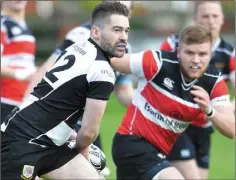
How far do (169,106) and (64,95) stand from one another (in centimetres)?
129

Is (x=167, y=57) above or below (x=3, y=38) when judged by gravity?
above

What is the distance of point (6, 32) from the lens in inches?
328

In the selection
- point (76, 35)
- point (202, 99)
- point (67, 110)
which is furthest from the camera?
Result: point (76, 35)

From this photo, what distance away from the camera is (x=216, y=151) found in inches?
490

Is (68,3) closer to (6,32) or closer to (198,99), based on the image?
(6,32)

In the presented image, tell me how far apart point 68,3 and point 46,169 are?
19009 mm

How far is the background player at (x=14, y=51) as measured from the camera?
8320 mm

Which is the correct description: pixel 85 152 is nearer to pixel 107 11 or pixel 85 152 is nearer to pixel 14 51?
pixel 107 11

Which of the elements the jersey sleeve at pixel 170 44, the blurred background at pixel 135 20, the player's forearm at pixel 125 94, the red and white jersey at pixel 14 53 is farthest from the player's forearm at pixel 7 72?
the blurred background at pixel 135 20

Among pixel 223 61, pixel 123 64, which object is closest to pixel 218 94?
pixel 123 64

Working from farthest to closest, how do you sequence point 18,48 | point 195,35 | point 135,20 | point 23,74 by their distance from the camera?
point 135,20 < point 18,48 < point 23,74 < point 195,35

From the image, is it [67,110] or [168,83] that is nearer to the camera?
[67,110]

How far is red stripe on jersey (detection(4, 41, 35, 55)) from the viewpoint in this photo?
334 inches

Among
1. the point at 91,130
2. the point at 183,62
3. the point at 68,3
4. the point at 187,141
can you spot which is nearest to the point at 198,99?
the point at 183,62
